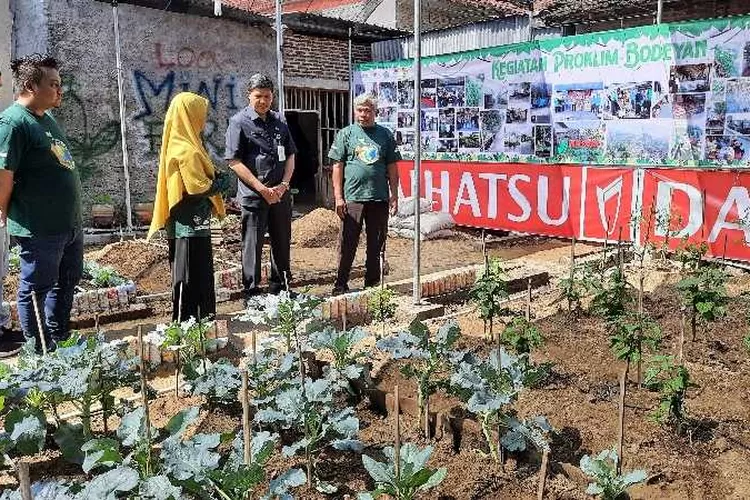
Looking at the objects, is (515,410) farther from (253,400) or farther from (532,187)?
(532,187)

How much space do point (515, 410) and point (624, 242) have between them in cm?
524

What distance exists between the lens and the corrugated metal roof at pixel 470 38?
32.5 feet

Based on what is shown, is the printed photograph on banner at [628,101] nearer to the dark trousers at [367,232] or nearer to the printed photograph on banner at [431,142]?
the printed photograph on banner at [431,142]

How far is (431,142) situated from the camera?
1029 centimetres

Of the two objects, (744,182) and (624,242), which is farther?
(624,242)

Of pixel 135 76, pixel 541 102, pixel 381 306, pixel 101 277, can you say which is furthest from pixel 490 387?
pixel 135 76

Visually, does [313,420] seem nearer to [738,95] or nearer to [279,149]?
[279,149]

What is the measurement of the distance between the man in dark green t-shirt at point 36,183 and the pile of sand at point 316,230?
4878 mm

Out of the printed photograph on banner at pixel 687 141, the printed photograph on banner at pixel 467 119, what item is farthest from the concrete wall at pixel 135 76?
the printed photograph on banner at pixel 687 141

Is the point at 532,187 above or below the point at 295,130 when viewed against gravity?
below

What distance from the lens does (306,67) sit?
1181cm

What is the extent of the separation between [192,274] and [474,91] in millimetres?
6208

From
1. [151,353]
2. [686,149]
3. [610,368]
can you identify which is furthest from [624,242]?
[151,353]

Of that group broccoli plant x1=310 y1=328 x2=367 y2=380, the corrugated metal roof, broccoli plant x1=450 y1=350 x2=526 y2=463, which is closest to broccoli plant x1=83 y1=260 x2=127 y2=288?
broccoli plant x1=310 y1=328 x2=367 y2=380
